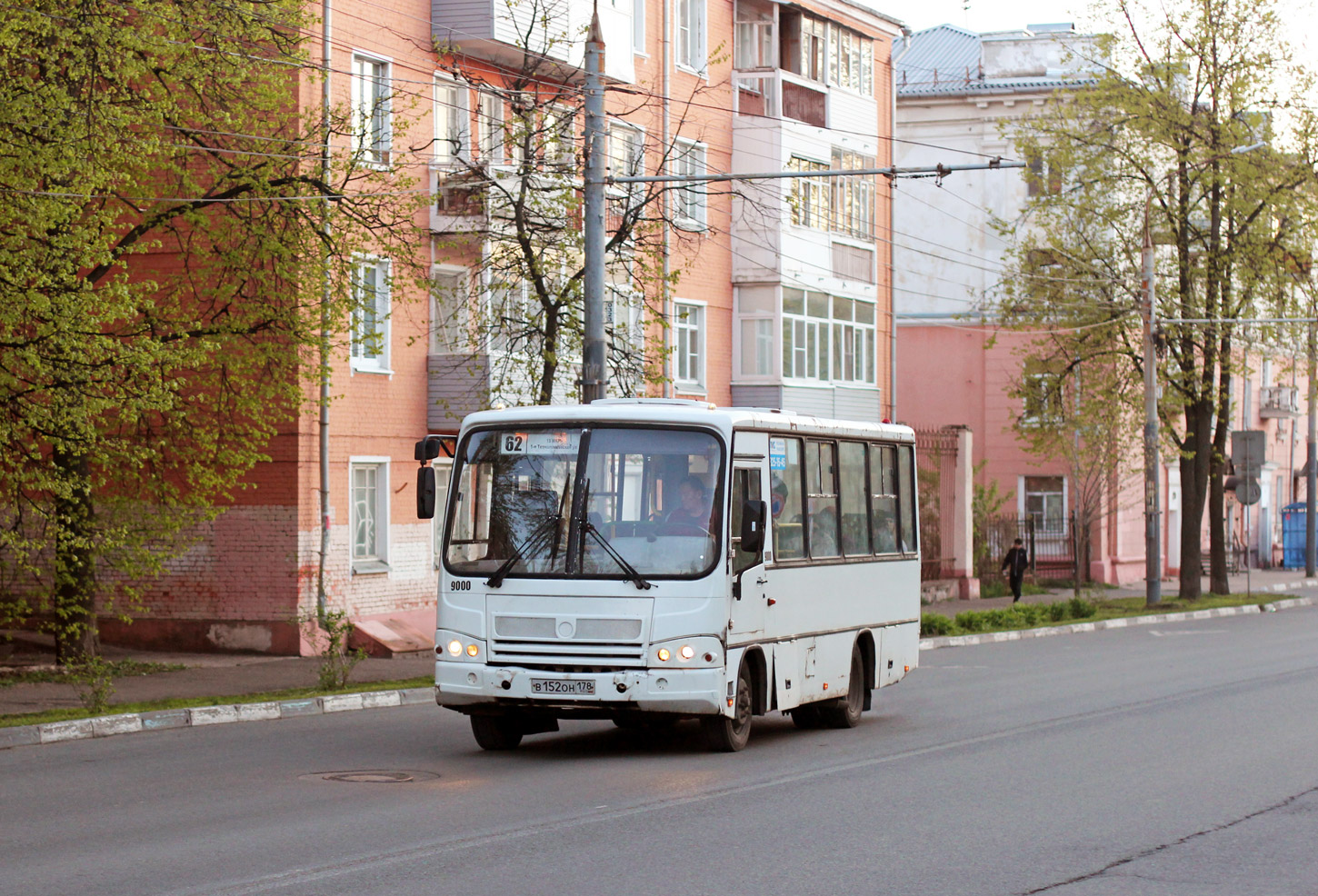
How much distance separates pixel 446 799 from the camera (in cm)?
1120

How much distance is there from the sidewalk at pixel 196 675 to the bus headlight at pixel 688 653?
663 centimetres

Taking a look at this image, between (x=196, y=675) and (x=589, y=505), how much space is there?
32.0 ft

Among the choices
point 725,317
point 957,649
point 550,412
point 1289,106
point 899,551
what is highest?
point 1289,106

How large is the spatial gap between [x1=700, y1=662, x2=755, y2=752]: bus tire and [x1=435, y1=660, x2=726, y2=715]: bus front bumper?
1.67ft

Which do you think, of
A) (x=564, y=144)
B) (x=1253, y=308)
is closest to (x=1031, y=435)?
(x=1253, y=308)

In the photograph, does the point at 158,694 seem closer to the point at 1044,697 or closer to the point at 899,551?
the point at 899,551

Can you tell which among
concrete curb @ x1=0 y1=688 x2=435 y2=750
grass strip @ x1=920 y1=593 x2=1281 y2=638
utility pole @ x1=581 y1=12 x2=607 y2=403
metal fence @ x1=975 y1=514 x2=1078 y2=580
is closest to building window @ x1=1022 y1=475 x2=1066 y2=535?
metal fence @ x1=975 y1=514 x2=1078 y2=580

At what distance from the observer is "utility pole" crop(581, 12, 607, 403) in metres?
20.5

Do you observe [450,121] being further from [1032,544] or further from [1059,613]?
[1032,544]

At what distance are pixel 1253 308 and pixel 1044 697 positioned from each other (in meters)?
25.1

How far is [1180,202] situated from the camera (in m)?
39.8

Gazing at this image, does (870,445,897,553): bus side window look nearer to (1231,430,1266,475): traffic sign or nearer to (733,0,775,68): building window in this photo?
(733,0,775,68): building window

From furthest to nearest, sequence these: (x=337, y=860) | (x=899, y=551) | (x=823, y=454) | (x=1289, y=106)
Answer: (x=1289, y=106)
(x=899, y=551)
(x=823, y=454)
(x=337, y=860)

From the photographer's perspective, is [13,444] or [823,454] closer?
[823,454]
